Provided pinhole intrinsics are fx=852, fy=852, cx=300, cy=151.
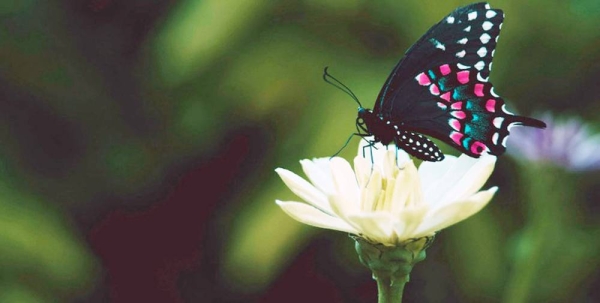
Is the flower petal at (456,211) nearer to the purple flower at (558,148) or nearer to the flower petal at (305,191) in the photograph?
the flower petal at (305,191)

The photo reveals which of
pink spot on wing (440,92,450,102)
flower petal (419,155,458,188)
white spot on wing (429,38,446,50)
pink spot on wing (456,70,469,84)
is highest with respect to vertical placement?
white spot on wing (429,38,446,50)

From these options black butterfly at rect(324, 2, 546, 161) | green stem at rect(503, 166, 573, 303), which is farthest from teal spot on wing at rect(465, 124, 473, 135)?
green stem at rect(503, 166, 573, 303)

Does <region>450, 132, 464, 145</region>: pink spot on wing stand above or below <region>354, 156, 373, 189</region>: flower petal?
above

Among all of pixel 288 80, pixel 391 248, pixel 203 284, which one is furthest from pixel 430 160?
pixel 203 284

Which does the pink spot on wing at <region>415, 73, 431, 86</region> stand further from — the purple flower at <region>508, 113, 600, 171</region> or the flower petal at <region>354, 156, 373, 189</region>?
the purple flower at <region>508, 113, 600, 171</region>

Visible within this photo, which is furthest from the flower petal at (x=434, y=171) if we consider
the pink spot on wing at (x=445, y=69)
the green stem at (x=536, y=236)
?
the green stem at (x=536, y=236)

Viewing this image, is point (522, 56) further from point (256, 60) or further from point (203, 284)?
point (203, 284)
